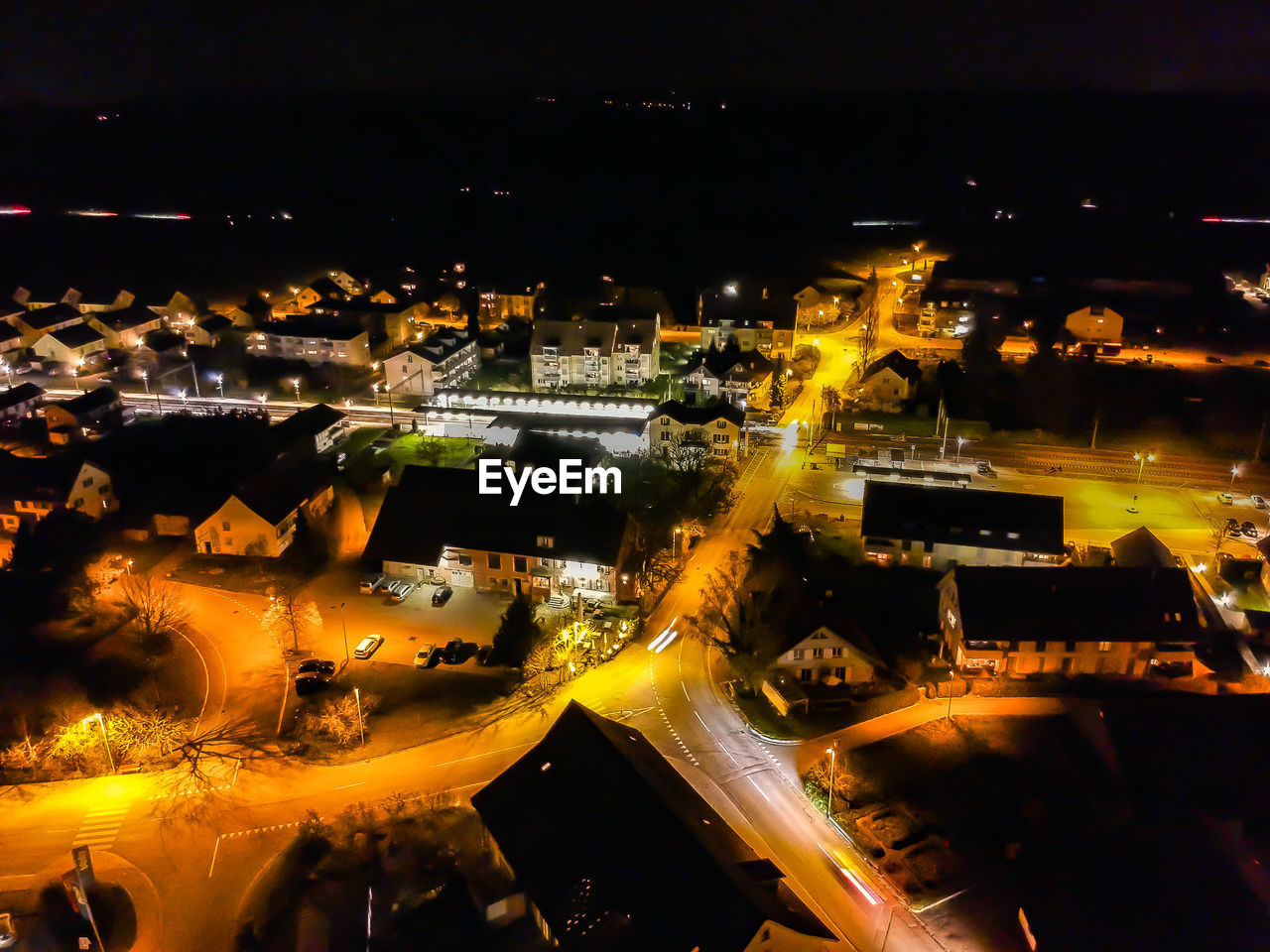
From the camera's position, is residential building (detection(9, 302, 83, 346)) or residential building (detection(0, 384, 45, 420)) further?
residential building (detection(9, 302, 83, 346))

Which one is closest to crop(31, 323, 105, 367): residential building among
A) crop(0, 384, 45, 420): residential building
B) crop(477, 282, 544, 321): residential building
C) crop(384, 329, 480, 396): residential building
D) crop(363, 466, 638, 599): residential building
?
crop(0, 384, 45, 420): residential building

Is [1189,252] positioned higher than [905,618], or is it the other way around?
[1189,252]

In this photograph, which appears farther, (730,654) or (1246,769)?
(730,654)

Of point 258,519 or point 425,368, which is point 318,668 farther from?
point 425,368

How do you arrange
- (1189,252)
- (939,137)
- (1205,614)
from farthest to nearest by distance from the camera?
1. (939,137)
2. (1189,252)
3. (1205,614)

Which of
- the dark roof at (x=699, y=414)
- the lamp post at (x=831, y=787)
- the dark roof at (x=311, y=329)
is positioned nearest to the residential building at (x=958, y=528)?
the dark roof at (x=699, y=414)

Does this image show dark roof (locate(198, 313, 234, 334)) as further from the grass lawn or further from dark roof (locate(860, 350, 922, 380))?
dark roof (locate(860, 350, 922, 380))

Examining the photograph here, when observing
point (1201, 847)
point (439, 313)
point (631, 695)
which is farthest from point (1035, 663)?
point (439, 313)

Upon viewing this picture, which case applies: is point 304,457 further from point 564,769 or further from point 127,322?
point 127,322

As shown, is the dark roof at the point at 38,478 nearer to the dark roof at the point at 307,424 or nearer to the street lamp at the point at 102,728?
the dark roof at the point at 307,424
